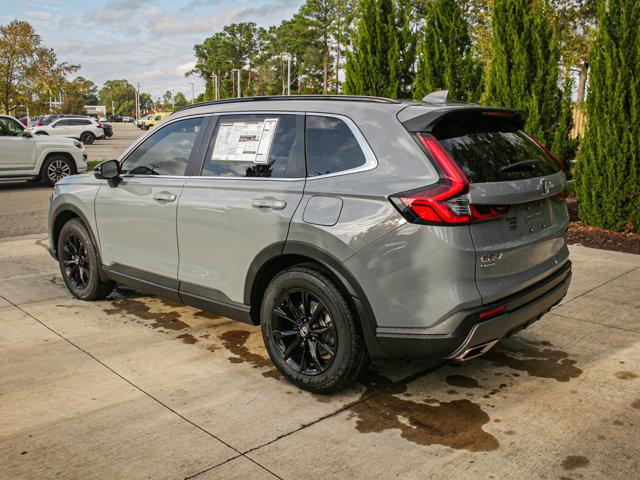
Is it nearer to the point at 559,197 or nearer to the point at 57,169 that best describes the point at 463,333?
the point at 559,197

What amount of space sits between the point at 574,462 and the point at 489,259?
1052 millimetres

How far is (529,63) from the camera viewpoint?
9852mm

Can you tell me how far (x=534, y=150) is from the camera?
388cm

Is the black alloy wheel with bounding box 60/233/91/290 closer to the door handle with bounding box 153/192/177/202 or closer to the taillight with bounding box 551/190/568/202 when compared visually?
the door handle with bounding box 153/192/177/202

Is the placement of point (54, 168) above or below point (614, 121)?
below

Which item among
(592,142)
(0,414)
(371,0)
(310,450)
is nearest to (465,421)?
(310,450)

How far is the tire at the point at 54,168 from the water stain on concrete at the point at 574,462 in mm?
13889

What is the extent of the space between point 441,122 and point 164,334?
2691 mm

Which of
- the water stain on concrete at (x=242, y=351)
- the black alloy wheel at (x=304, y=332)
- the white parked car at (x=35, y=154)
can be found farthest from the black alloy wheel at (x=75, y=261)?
the white parked car at (x=35, y=154)

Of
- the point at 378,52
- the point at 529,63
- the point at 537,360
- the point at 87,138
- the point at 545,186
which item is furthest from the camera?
the point at 87,138

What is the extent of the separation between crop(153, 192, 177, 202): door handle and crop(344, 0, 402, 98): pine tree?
26.7 ft

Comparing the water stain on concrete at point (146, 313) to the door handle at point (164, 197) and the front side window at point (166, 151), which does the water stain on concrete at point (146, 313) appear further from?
the front side window at point (166, 151)

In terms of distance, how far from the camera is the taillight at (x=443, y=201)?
9.98ft

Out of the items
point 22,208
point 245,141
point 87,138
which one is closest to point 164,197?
point 245,141
